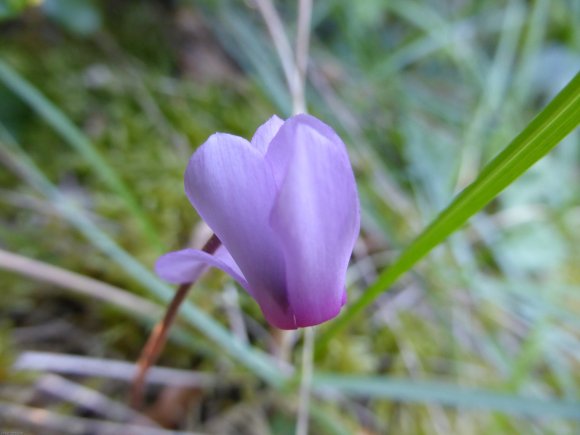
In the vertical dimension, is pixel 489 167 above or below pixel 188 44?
below

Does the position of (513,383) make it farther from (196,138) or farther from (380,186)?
(196,138)

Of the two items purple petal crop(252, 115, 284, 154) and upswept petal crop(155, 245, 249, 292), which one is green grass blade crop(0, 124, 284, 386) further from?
purple petal crop(252, 115, 284, 154)

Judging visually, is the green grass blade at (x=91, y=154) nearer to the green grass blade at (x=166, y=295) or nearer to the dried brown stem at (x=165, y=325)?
the green grass blade at (x=166, y=295)

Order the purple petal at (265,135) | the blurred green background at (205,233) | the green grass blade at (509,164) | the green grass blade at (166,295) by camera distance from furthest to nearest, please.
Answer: the blurred green background at (205,233) → the green grass blade at (166,295) → the purple petal at (265,135) → the green grass blade at (509,164)

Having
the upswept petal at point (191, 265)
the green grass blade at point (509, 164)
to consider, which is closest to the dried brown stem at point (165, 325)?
the upswept petal at point (191, 265)

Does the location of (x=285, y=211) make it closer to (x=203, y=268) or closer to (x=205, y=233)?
(x=203, y=268)

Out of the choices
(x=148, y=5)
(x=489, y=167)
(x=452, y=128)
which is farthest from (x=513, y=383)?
(x=148, y=5)

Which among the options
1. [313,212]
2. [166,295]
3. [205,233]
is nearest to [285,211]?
[313,212]
